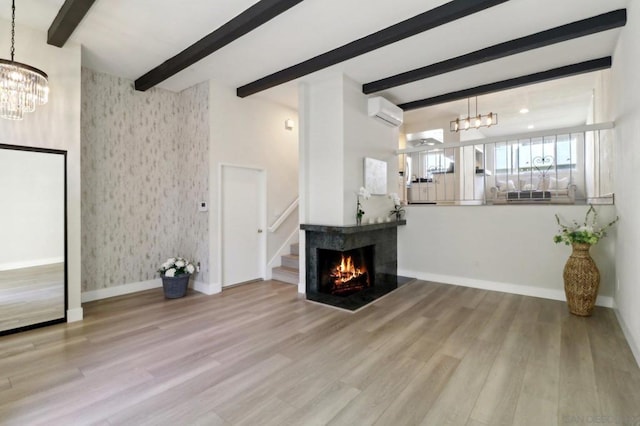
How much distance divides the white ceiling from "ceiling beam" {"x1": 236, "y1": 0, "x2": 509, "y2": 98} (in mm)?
81

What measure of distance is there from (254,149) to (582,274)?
4790mm

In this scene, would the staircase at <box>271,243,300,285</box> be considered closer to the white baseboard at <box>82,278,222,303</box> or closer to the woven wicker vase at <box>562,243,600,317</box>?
the white baseboard at <box>82,278,222,303</box>

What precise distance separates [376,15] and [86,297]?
500 cm

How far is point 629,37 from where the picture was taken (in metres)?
2.89

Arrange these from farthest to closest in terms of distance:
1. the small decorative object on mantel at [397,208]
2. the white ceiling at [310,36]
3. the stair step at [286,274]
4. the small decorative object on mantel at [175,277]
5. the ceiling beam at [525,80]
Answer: the small decorative object on mantel at [397,208] → the stair step at [286,274] → the small decorative object on mantel at [175,277] → the ceiling beam at [525,80] → the white ceiling at [310,36]

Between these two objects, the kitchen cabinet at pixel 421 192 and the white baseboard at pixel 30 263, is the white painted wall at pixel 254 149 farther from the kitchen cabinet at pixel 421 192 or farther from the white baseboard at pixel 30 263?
the kitchen cabinet at pixel 421 192

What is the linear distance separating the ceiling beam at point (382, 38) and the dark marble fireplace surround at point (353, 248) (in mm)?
2066

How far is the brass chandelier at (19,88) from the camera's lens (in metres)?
2.52

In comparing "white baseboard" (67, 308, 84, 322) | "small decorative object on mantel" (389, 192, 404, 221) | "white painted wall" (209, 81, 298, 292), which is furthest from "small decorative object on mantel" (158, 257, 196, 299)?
"small decorative object on mantel" (389, 192, 404, 221)

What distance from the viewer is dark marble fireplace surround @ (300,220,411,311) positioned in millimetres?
4199

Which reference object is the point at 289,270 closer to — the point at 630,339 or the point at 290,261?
the point at 290,261

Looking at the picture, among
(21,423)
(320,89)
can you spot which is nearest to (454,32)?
(320,89)

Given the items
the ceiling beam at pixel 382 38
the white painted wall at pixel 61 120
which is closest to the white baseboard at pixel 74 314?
the white painted wall at pixel 61 120

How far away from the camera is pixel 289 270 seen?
5469 mm
